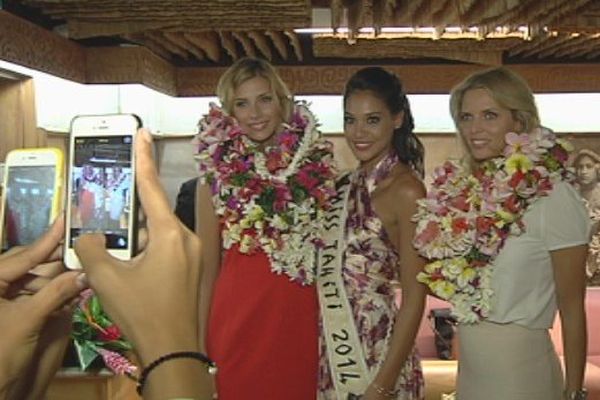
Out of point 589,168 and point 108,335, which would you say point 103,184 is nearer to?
point 108,335

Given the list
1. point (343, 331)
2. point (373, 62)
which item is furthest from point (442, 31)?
point (343, 331)

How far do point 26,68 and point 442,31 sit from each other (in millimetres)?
1982

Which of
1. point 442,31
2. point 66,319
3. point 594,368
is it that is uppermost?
point 442,31

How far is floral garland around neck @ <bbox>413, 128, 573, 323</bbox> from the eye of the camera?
2.40 m

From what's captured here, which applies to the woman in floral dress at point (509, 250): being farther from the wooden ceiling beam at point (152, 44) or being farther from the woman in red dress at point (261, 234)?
the wooden ceiling beam at point (152, 44)

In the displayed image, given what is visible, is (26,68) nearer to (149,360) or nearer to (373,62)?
(373,62)

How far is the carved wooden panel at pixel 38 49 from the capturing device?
3803 mm

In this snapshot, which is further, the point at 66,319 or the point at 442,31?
the point at 442,31

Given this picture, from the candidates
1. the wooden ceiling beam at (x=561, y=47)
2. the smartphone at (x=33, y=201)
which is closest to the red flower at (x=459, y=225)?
the smartphone at (x=33, y=201)

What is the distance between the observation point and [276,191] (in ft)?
8.21

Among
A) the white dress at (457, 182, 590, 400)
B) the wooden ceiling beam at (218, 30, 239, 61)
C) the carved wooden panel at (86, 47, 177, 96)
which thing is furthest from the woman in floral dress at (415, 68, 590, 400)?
the carved wooden panel at (86, 47, 177, 96)

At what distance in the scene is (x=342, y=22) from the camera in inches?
170

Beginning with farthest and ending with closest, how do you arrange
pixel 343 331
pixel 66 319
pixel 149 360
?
pixel 343 331 < pixel 66 319 < pixel 149 360

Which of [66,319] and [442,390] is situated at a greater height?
[66,319]
